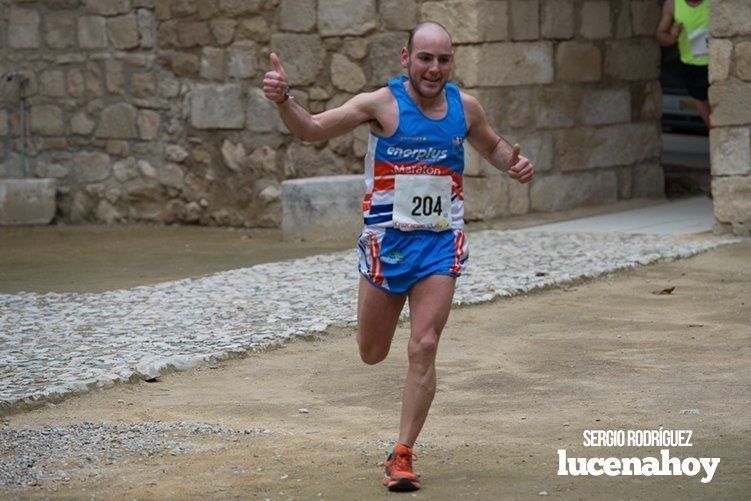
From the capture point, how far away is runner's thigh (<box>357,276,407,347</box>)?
4.46 metres

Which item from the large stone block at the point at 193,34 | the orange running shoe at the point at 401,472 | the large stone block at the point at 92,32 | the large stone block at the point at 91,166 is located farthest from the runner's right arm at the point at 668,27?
the orange running shoe at the point at 401,472

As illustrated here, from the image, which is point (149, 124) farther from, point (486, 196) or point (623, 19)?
point (623, 19)

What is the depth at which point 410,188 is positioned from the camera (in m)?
4.44

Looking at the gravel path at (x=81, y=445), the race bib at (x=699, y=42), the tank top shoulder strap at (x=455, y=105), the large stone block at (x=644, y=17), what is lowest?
the gravel path at (x=81, y=445)

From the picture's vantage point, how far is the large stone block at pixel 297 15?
35.9 feet

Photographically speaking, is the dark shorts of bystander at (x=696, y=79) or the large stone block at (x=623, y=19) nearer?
the dark shorts of bystander at (x=696, y=79)

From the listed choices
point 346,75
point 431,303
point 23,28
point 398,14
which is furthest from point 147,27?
point 431,303

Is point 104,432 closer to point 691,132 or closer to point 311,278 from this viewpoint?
point 311,278

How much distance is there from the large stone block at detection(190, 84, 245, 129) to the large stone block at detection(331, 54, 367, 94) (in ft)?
3.05

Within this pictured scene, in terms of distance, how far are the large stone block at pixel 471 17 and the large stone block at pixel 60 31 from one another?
3.44m

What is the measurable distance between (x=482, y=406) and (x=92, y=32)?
25.4ft

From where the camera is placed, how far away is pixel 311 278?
8234 mm

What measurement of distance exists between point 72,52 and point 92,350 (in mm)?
6392

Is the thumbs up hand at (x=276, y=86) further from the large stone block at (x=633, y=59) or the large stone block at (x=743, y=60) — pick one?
the large stone block at (x=633, y=59)
